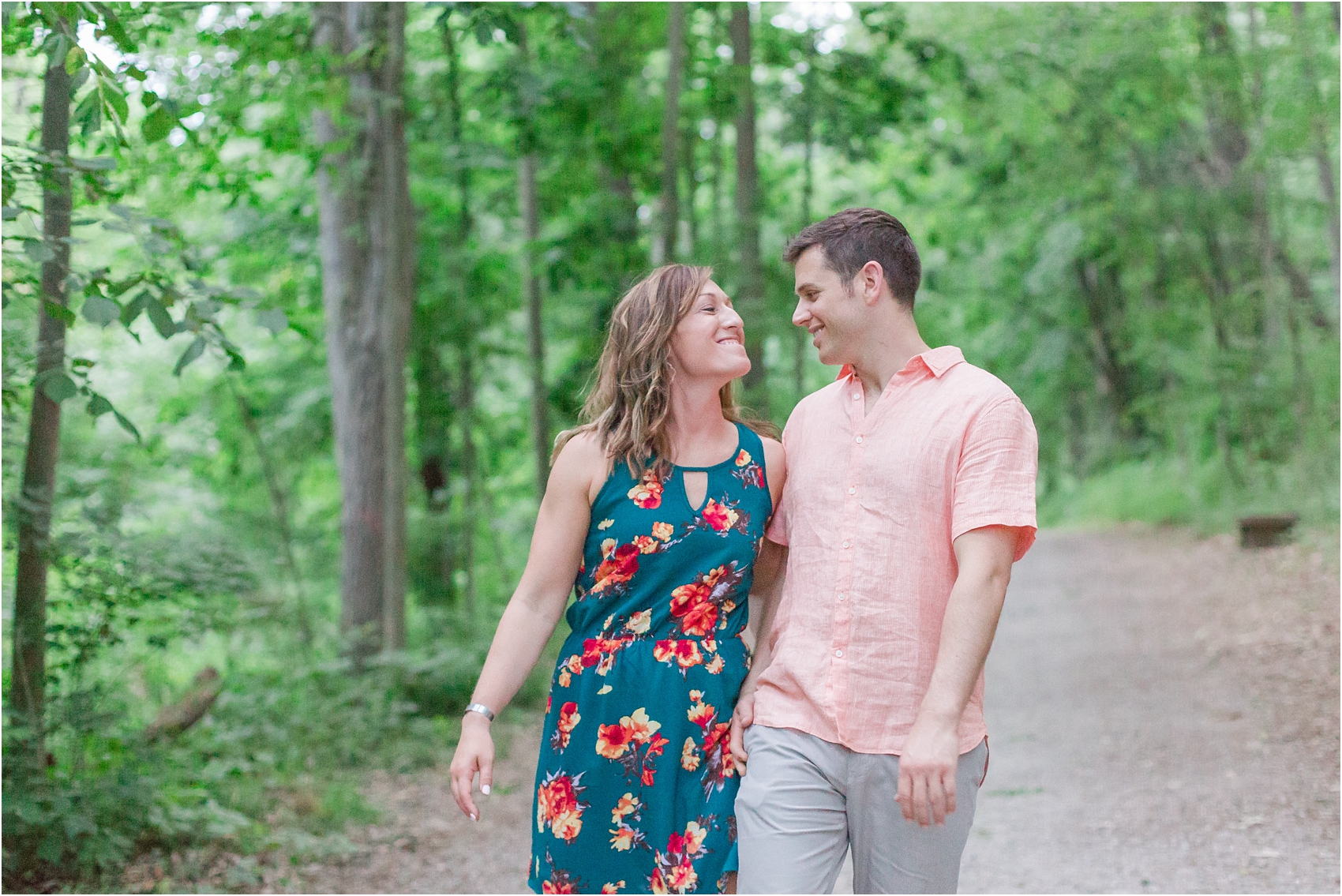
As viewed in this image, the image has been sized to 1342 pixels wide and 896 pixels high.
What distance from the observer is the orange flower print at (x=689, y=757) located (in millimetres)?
2633

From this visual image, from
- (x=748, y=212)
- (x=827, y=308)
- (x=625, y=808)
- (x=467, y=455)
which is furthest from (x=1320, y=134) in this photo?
(x=625, y=808)

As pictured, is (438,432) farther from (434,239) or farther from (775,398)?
(775,398)

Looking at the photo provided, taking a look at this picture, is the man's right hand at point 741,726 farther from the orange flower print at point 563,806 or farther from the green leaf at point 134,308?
the green leaf at point 134,308

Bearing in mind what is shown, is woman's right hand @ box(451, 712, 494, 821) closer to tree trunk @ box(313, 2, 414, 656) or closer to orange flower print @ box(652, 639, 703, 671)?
orange flower print @ box(652, 639, 703, 671)

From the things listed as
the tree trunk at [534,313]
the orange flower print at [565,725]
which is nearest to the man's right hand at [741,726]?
the orange flower print at [565,725]

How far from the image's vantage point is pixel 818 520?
2.61 m

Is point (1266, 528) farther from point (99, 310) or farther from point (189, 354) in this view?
point (99, 310)

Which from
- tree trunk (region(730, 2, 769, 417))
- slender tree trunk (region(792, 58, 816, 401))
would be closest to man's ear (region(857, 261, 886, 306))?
tree trunk (region(730, 2, 769, 417))

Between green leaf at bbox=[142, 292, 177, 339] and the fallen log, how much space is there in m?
3.00

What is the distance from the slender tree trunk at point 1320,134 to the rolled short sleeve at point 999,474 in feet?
31.1

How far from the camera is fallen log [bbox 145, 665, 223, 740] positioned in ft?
20.2

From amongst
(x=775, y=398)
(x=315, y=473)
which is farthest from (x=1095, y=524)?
(x=315, y=473)

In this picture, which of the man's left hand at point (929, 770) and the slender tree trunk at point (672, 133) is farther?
the slender tree trunk at point (672, 133)

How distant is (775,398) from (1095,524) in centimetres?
1196
